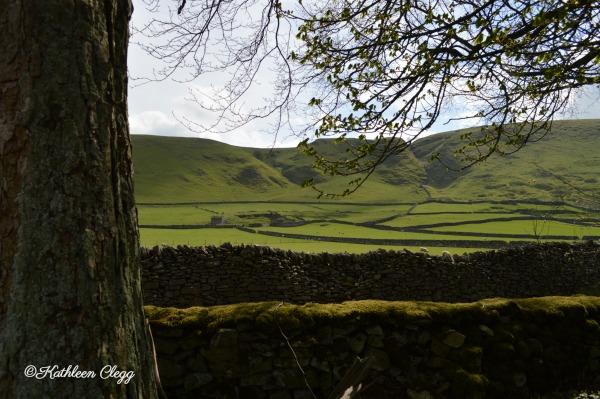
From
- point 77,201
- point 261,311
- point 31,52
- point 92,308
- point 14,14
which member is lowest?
point 261,311

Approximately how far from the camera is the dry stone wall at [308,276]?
10.8 meters

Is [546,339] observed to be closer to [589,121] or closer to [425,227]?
[425,227]

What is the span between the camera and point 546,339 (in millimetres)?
5723

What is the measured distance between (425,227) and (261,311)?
42231mm

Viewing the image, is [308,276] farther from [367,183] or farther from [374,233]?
[367,183]

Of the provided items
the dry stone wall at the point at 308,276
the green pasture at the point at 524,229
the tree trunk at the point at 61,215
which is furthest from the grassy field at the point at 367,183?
the tree trunk at the point at 61,215

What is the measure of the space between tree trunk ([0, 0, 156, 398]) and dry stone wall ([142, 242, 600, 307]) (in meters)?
9.00

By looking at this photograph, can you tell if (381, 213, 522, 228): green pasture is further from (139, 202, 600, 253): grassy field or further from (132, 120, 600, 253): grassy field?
(132, 120, 600, 253): grassy field

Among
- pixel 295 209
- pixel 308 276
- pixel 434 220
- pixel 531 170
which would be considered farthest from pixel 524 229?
pixel 531 170

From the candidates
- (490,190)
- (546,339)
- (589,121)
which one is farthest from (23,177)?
(589,121)

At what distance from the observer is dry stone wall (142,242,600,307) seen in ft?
35.4

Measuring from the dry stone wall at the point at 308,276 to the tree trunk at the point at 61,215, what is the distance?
9.00 metres

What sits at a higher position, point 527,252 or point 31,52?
point 31,52

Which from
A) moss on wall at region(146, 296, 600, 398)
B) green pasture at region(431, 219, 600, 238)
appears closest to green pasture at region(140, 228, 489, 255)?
green pasture at region(431, 219, 600, 238)
